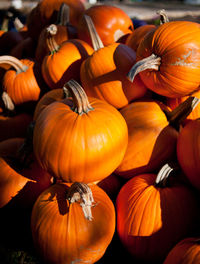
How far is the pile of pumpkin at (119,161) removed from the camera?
3.63 ft

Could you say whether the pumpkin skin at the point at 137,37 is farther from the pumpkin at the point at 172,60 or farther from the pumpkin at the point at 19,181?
the pumpkin at the point at 19,181

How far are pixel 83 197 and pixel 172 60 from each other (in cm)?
80

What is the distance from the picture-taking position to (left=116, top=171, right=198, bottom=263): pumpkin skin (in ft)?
3.71

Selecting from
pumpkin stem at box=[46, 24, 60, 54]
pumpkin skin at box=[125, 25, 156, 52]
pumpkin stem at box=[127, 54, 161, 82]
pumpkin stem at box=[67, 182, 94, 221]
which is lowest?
pumpkin stem at box=[67, 182, 94, 221]

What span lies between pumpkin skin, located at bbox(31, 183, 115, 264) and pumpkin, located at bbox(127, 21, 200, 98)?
0.67m

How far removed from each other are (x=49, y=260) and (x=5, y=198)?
43cm

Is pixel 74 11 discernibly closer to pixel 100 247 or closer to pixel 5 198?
pixel 5 198

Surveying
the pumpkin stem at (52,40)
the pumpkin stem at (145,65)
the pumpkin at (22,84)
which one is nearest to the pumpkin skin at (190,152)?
the pumpkin stem at (145,65)

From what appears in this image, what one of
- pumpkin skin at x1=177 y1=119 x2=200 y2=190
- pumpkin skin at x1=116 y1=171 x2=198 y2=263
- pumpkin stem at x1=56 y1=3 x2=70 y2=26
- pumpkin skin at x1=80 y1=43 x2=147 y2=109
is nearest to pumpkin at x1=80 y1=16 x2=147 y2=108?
pumpkin skin at x1=80 y1=43 x2=147 y2=109

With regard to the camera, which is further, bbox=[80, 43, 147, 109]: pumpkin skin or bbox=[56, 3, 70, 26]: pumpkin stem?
bbox=[56, 3, 70, 26]: pumpkin stem

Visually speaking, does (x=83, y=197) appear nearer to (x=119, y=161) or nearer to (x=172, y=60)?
(x=119, y=161)

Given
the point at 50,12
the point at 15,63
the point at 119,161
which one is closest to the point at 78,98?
the point at 119,161

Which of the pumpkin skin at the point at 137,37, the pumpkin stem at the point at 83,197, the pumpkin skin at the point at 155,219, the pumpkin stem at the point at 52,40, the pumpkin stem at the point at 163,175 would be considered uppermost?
the pumpkin stem at the point at 52,40

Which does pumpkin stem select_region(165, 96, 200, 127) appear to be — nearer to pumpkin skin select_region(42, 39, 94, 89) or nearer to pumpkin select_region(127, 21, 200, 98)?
pumpkin select_region(127, 21, 200, 98)
